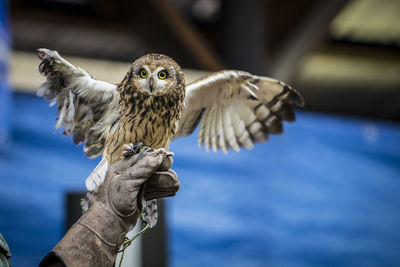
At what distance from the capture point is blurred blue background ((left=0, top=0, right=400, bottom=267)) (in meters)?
2.91

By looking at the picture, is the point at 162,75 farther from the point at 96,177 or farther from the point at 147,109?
the point at 96,177

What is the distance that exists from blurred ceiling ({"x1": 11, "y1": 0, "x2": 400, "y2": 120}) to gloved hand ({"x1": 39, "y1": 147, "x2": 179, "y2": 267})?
204 cm

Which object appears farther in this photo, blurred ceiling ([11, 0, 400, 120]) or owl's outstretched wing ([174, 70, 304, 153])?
blurred ceiling ([11, 0, 400, 120])

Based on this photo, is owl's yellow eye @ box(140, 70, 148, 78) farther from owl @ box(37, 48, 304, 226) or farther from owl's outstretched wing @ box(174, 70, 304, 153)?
owl's outstretched wing @ box(174, 70, 304, 153)

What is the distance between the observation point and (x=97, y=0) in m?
3.75

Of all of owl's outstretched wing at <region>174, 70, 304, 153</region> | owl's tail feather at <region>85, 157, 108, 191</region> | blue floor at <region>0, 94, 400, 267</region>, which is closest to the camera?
owl's tail feather at <region>85, 157, 108, 191</region>

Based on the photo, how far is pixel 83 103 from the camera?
153cm

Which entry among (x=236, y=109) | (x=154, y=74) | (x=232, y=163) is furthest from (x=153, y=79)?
(x=232, y=163)

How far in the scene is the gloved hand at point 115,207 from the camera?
1.29 meters

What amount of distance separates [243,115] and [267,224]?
1.89 meters

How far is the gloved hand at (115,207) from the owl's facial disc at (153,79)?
7.1 inches

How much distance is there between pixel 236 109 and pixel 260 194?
1801 millimetres

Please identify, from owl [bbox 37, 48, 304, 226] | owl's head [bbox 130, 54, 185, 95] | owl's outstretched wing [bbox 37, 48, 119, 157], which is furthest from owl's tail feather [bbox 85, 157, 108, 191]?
owl's head [bbox 130, 54, 185, 95]

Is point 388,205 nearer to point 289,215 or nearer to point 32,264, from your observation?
point 289,215
